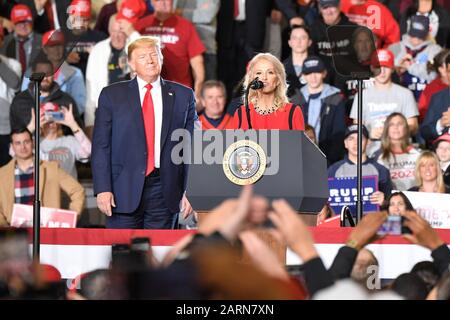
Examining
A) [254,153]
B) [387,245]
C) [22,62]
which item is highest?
[22,62]

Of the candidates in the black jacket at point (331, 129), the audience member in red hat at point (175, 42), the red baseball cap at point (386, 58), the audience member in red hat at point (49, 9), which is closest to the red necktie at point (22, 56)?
the audience member in red hat at point (49, 9)

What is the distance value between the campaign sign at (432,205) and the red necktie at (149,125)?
81.3 inches

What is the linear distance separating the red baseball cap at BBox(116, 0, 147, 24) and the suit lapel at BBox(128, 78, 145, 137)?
11.9 feet

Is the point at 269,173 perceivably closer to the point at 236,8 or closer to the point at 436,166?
the point at 436,166

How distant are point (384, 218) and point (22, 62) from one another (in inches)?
314

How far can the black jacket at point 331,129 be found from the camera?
10633 mm

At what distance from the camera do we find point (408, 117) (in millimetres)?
10953

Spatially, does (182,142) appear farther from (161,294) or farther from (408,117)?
(161,294)

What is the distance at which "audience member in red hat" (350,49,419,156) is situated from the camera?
10.8m

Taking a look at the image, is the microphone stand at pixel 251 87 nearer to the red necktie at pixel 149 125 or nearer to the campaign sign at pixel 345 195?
the red necktie at pixel 149 125

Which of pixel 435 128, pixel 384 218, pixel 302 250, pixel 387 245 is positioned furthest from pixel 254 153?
pixel 435 128

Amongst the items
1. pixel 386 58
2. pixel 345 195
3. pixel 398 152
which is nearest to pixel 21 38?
pixel 386 58

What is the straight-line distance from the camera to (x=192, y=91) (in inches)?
312

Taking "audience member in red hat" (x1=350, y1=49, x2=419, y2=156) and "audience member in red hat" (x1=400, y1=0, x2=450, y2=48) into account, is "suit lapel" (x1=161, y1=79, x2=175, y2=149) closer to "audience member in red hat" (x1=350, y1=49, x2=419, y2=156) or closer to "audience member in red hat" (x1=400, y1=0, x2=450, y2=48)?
"audience member in red hat" (x1=350, y1=49, x2=419, y2=156)
